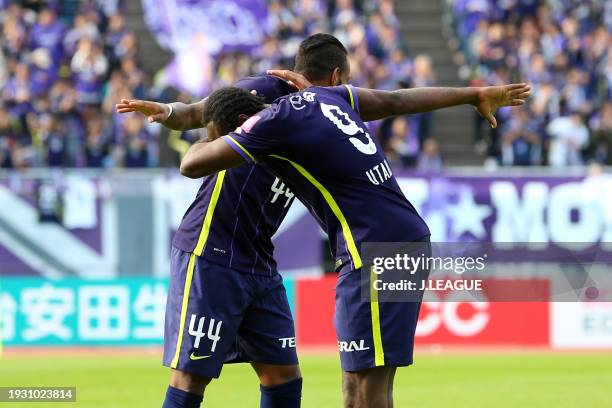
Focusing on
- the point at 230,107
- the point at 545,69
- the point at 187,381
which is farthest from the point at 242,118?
the point at 545,69

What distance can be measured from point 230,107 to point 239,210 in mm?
682

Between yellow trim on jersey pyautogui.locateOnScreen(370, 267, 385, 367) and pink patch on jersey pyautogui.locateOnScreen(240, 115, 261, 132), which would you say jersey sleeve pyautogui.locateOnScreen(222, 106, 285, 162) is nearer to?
pink patch on jersey pyautogui.locateOnScreen(240, 115, 261, 132)

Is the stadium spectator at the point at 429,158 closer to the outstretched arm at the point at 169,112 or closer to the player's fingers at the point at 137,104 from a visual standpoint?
the outstretched arm at the point at 169,112

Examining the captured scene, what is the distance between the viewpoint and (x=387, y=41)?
19.1 meters

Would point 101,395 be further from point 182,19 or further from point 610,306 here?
point 182,19

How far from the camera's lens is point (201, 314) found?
21.0 feet

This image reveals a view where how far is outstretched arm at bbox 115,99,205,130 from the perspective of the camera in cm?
649

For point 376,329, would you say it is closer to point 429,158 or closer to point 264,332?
point 264,332

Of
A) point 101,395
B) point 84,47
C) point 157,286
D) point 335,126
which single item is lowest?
point 101,395

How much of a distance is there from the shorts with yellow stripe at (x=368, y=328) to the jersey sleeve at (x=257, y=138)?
74 cm

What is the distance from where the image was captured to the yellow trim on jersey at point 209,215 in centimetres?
651

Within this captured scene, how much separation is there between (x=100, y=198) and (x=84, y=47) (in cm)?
442

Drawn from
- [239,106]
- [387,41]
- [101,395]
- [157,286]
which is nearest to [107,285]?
[157,286]

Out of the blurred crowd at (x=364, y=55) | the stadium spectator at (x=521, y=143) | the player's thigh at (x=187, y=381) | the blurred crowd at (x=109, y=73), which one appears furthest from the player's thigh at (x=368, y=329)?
the stadium spectator at (x=521, y=143)
